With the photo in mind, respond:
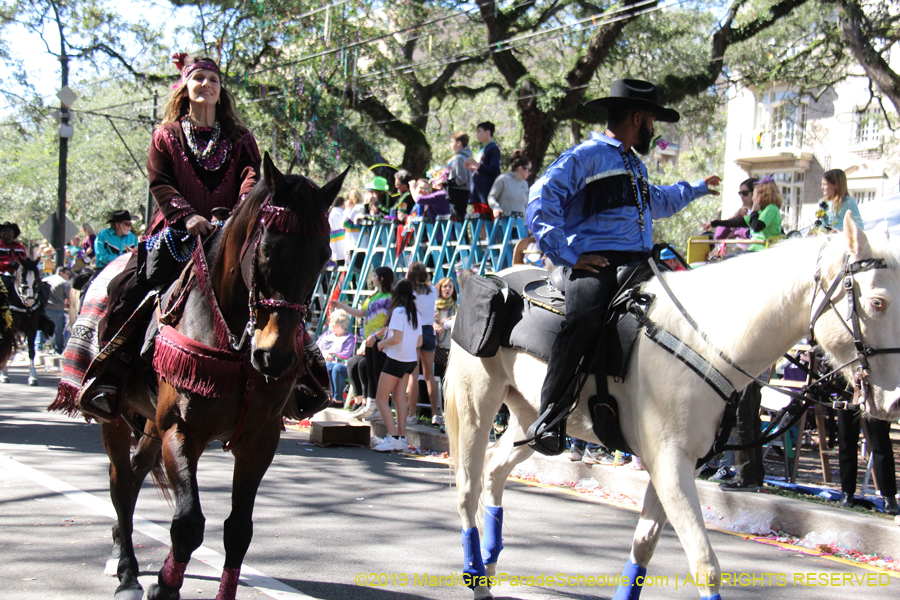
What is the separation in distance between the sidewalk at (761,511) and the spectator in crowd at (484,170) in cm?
500

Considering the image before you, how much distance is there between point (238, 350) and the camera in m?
3.78

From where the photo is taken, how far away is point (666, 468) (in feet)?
12.1

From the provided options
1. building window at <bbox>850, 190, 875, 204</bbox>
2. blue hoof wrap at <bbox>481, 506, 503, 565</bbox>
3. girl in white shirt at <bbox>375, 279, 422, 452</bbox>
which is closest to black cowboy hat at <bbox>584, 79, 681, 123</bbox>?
blue hoof wrap at <bbox>481, 506, 503, 565</bbox>

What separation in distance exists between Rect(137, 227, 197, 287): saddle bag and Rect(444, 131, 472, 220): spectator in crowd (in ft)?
27.9

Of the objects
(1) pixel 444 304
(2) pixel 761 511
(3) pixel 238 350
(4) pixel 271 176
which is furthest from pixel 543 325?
(1) pixel 444 304

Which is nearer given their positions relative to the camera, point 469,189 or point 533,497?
point 533,497

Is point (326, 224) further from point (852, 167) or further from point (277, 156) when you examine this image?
Result: point (852, 167)

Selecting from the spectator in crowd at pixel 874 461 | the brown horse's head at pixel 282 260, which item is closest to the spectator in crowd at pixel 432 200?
the spectator in crowd at pixel 874 461

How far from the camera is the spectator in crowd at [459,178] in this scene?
12758 mm

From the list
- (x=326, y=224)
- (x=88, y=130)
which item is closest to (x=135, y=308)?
(x=326, y=224)

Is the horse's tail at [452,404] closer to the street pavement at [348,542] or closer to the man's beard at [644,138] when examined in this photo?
the street pavement at [348,542]

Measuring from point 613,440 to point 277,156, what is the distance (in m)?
19.0

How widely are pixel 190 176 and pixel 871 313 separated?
3472mm

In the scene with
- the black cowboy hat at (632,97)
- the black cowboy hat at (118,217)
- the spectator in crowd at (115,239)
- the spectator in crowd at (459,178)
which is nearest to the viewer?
the black cowboy hat at (632,97)
